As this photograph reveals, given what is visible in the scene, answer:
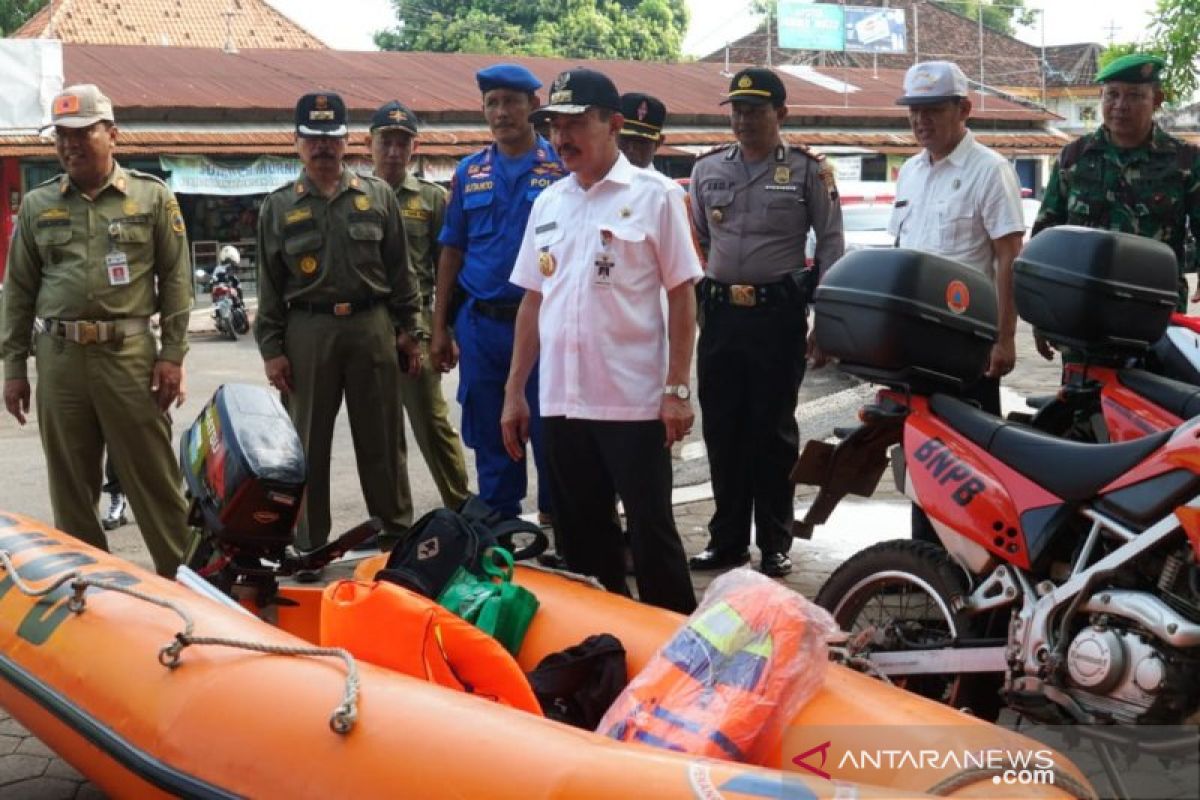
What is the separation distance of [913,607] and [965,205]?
6.44 feet

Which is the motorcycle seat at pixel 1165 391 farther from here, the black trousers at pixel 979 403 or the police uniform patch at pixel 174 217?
the police uniform patch at pixel 174 217

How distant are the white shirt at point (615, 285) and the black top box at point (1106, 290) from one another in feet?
3.37

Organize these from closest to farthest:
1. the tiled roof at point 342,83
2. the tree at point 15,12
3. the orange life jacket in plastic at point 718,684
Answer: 1. the orange life jacket in plastic at point 718,684
2. the tiled roof at point 342,83
3. the tree at point 15,12

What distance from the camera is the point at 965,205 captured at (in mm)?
5457

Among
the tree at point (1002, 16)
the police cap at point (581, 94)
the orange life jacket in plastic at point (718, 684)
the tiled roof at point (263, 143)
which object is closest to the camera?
the orange life jacket in plastic at point (718, 684)

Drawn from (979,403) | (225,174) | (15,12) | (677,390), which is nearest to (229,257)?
(225,174)

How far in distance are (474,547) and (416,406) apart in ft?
9.46

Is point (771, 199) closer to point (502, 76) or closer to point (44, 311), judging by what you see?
point (502, 76)

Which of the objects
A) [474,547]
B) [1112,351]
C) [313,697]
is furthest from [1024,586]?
[313,697]

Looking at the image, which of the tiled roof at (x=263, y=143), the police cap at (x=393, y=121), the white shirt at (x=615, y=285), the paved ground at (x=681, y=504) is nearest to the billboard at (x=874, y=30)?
the tiled roof at (x=263, y=143)

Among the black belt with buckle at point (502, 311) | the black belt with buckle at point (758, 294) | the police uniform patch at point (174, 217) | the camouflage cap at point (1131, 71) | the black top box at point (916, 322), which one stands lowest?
the black belt with buckle at point (502, 311)

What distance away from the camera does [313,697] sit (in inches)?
117

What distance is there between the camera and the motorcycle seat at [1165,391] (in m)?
4.12

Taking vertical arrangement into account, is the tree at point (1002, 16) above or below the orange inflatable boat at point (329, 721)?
above
